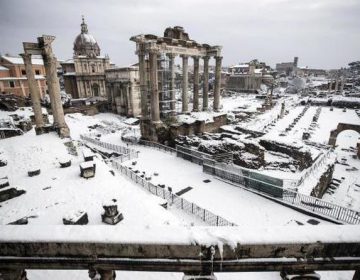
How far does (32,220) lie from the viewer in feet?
26.3

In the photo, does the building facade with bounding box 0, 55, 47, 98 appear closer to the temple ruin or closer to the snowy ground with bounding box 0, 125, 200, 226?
the temple ruin

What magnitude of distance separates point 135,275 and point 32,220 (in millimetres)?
5039

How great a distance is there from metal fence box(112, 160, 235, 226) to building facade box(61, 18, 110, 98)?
42.0m

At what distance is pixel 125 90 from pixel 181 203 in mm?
35530

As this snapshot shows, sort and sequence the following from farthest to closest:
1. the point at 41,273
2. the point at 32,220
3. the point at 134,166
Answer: the point at 134,166, the point at 32,220, the point at 41,273

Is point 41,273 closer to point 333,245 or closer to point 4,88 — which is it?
point 333,245

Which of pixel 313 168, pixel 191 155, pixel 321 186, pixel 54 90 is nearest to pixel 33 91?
pixel 54 90

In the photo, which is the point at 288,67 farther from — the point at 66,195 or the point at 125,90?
the point at 66,195

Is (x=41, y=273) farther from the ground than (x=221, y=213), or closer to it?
farther from the ground

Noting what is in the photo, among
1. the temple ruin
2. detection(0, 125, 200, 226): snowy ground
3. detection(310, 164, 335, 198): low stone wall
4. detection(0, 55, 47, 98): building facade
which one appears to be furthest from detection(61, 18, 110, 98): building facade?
detection(310, 164, 335, 198): low stone wall

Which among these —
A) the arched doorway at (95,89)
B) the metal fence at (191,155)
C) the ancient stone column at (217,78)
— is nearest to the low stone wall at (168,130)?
the metal fence at (191,155)

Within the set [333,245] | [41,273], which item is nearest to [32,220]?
[41,273]

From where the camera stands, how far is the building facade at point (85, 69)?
48.7 metres

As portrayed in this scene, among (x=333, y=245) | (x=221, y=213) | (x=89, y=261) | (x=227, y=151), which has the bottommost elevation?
(x=221, y=213)
